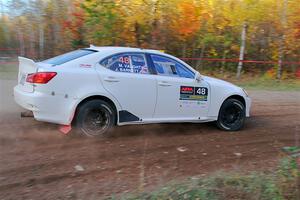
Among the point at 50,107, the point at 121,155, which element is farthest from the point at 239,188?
the point at 50,107

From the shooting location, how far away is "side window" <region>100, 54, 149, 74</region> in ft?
25.4

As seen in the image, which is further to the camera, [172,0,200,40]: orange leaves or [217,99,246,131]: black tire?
[172,0,200,40]: orange leaves

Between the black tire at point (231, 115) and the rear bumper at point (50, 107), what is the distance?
3.11 m

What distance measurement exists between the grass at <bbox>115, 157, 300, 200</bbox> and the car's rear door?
2.64m

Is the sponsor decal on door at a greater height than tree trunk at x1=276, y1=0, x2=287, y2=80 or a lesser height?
lesser

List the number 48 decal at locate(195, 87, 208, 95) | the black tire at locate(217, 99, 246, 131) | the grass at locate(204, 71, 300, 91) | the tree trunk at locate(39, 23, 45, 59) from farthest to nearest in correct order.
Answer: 1. the tree trunk at locate(39, 23, 45, 59)
2. the grass at locate(204, 71, 300, 91)
3. the black tire at locate(217, 99, 246, 131)
4. the number 48 decal at locate(195, 87, 208, 95)

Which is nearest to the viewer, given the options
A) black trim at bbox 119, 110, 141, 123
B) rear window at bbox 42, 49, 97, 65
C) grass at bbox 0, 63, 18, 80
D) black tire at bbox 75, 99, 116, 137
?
black tire at bbox 75, 99, 116, 137

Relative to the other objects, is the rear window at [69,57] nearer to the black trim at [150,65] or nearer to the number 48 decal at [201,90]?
the black trim at [150,65]

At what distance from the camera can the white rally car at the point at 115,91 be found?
285 inches

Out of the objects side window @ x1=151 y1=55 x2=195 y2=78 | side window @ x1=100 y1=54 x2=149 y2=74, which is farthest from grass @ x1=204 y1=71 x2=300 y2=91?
side window @ x1=100 y1=54 x2=149 y2=74

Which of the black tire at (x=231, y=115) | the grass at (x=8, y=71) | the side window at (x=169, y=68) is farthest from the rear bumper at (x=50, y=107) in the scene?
the grass at (x=8, y=71)

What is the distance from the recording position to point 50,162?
20.7ft

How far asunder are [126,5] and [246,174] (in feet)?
46.0

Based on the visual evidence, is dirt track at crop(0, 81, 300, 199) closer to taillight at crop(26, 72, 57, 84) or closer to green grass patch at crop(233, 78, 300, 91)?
taillight at crop(26, 72, 57, 84)
